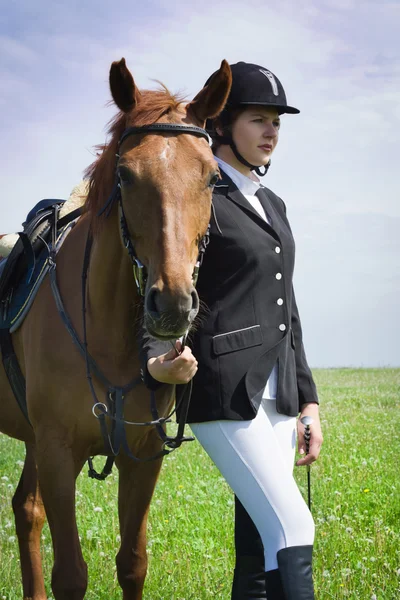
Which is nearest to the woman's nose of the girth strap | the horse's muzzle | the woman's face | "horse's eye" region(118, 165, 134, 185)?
the woman's face

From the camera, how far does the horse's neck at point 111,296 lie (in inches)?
151

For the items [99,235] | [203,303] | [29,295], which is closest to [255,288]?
[203,303]

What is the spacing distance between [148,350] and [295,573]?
120cm

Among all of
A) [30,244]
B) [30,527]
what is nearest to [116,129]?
[30,244]

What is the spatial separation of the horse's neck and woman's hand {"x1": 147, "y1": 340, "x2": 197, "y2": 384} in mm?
645

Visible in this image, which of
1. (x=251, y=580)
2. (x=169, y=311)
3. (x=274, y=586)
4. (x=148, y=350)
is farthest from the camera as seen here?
(x=251, y=580)

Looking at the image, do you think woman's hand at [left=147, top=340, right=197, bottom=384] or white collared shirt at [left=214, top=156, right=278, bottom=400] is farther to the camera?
white collared shirt at [left=214, top=156, right=278, bottom=400]

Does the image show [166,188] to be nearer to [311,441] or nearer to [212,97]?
[212,97]

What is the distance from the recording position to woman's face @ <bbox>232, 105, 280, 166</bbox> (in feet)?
12.3

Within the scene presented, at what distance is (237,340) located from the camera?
137 inches

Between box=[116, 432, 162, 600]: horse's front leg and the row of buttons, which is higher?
the row of buttons

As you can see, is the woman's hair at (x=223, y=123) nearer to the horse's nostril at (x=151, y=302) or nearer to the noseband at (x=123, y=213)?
the noseband at (x=123, y=213)

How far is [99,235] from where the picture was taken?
390cm

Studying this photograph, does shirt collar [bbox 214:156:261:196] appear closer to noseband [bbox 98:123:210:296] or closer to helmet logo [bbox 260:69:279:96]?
noseband [bbox 98:123:210:296]
